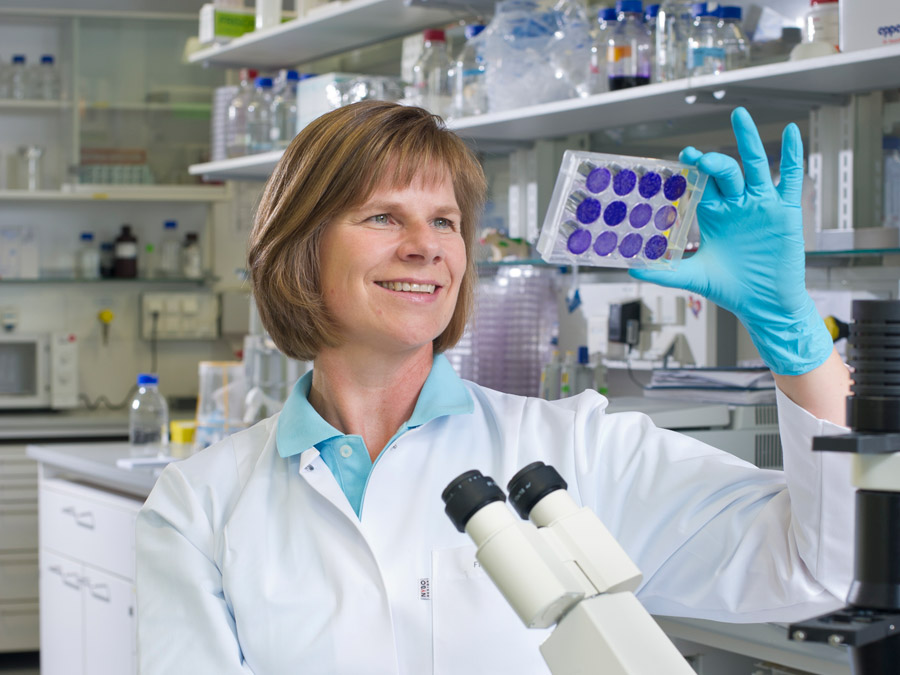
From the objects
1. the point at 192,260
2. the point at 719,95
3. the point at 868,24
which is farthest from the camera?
the point at 192,260

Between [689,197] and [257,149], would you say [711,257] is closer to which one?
[689,197]

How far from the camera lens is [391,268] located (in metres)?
1.26

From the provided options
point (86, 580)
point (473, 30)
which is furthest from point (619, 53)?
point (86, 580)

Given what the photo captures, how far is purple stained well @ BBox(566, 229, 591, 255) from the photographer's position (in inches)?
47.9

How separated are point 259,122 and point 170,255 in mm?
1713

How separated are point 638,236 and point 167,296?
3.94 metres

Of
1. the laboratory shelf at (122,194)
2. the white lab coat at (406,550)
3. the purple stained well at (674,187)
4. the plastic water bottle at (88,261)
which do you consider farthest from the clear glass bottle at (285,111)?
the purple stained well at (674,187)

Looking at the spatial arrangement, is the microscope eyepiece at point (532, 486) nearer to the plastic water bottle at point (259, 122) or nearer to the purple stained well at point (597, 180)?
the purple stained well at point (597, 180)

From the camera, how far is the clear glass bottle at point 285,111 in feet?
10.7

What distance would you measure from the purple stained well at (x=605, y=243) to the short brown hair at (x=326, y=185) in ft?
0.75

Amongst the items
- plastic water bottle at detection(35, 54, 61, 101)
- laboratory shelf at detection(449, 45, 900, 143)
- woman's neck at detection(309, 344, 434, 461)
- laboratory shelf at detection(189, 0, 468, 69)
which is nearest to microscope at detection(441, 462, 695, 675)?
woman's neck at detection(309, 344, 434, 461)

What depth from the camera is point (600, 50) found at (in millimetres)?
2396

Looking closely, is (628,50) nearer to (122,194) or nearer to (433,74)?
(433,74)

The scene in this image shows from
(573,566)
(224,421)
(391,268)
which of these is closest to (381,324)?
(391,268)
